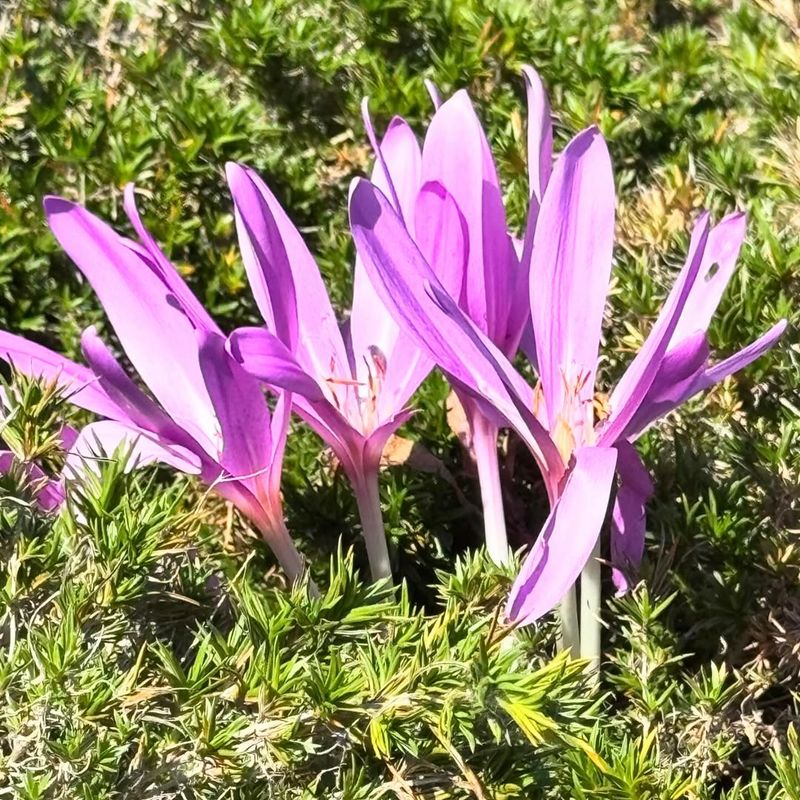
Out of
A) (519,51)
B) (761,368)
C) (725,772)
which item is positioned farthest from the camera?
(519,51)

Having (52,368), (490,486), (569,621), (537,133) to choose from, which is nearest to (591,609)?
(569,621)

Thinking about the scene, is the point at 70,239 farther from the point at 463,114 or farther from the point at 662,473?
the point at 662,473

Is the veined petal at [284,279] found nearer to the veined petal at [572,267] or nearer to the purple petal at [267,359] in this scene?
the purple petal at [267,359]

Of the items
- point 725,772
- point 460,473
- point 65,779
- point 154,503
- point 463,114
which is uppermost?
point 463,114

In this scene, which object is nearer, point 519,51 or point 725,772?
point 725,772

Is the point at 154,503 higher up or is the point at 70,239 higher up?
the point at 70,239

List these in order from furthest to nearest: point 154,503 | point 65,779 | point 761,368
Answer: point 761,368, point 154,503, point 65,779

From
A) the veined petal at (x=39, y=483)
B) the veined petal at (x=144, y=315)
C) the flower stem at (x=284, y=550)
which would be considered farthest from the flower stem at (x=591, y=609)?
the veined petal at (x=39, y=483)

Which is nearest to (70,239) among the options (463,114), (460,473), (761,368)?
(463,114)

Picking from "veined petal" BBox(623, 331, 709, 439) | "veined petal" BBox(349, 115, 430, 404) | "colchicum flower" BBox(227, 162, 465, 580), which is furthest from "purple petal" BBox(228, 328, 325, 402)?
"veined petal" BBox(623, 331, 709, 439)
